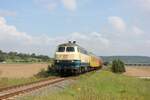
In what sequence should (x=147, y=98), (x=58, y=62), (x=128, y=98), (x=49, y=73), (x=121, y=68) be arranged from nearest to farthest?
(x=128, y=98) → (x=147, y=98) → (x=58, y=62) → (x=49, y=73) → (x=121, y=68)

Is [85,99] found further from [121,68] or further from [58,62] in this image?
[121,68]

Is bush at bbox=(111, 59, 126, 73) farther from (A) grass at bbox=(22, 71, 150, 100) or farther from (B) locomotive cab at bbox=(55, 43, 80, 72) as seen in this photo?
(A) grass at bbox=(22, 71, 150, 100)

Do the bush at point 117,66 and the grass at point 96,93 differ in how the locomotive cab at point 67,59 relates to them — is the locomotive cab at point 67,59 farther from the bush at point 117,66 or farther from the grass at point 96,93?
the bush at point 117,66

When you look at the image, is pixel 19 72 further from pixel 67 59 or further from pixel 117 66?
pixel 117 66

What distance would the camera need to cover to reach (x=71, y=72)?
4069 cm

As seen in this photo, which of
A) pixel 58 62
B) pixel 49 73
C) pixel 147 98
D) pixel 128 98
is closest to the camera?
pixel 128 98

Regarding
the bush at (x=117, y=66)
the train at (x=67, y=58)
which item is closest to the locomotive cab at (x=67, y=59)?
the train at (x=67, y=58)

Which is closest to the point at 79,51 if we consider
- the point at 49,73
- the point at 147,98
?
the point at 49,73

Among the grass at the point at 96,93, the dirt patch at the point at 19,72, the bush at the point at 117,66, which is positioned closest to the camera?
the grass at the point at 96,93

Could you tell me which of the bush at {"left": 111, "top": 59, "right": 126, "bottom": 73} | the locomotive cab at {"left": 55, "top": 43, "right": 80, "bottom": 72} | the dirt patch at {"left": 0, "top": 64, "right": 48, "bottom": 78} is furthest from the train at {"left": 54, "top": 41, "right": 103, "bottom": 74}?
the bush at {"left": 111, "top": 59, "right": 126, "bottom": 73}

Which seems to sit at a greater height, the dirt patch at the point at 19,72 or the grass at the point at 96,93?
the dirt patch at the point at 19,72

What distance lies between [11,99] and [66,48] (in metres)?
21.7

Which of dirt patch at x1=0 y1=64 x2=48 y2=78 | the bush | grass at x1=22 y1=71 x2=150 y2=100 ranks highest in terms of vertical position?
the bush

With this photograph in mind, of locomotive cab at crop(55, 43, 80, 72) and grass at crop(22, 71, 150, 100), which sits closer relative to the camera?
grass at crop(22, 71, 150, 100)
